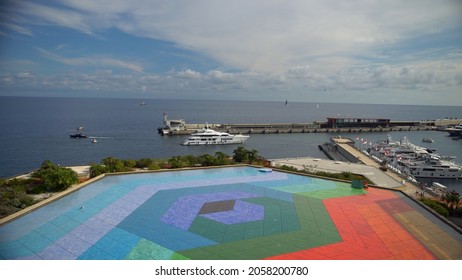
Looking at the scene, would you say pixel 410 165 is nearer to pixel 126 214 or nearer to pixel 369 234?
pixel 369 234

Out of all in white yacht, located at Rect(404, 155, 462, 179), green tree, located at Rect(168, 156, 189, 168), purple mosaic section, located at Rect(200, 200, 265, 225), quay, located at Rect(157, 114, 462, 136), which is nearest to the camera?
purple mosaic section, located at Rect(200, 200, 265, 225)

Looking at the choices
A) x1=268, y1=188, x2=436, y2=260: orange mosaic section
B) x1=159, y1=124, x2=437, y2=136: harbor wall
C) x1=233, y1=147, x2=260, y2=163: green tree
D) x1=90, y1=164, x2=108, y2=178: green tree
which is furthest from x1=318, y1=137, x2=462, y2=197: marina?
x1=159, y1=124, x2=437, y2=136: harbor wall

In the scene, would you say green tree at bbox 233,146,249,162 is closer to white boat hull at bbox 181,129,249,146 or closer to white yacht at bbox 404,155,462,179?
white yacht at bbox 404,155,462,179

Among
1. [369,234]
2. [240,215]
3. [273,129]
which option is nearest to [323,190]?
[369,234]

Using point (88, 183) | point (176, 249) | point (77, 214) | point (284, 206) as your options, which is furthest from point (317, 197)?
point (88, 183)

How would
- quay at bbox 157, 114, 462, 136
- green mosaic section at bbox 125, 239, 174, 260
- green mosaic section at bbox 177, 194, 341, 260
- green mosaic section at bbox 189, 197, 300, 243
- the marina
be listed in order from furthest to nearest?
quay at bbox 157, 114, 462, 136, the marina, green mosaic section at bbox 189, 197, 300, 243, green mosaic section at bbox 177, 194, 341, 260, green mosaic section at bbox 125, 239, 174, 260

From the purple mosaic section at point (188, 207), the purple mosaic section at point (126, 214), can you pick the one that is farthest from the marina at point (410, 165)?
the purple mosaic section at point (188, 207)

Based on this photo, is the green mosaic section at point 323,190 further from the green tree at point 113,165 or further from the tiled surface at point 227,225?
the green tree at point 113,165
